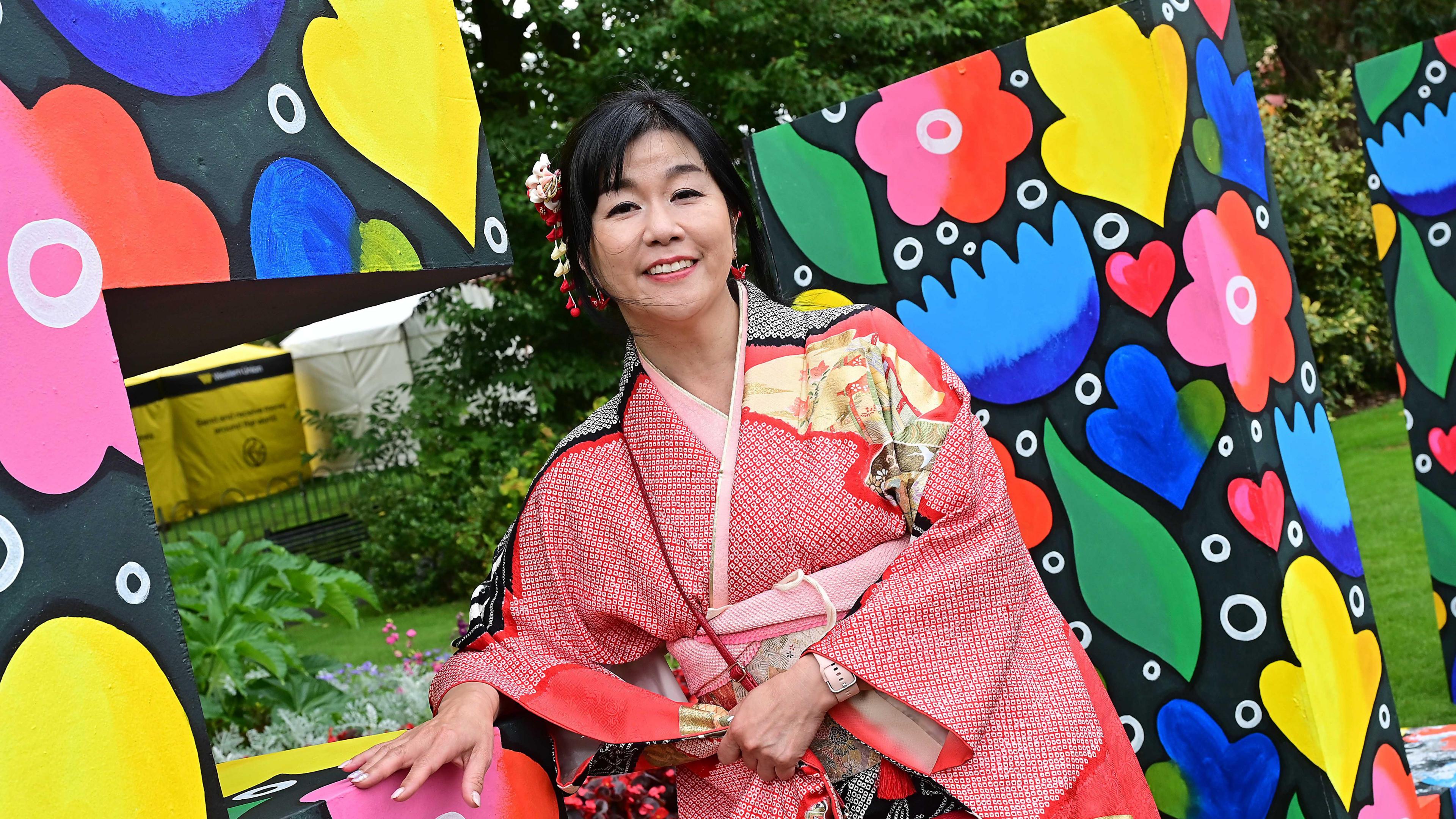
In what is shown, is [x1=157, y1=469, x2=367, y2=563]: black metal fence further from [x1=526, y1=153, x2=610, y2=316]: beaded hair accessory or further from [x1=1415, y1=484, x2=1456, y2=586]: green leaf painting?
[x1=1415, y1=484, x2=1456, y2=586]: green leaf painting

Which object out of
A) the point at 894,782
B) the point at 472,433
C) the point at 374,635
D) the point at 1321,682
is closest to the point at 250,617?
the point at 894,782

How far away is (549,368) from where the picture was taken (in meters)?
8.66

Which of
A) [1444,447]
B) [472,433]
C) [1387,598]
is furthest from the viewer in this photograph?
[472,433]

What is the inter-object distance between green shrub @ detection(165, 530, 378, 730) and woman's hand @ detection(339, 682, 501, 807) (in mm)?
1530

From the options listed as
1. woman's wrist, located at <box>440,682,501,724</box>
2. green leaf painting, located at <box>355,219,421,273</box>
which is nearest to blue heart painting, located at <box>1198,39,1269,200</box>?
green leaf painting, located at <box>355,219,421,273</box>

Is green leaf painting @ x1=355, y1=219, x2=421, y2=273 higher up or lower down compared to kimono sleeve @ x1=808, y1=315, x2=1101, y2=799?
higher up

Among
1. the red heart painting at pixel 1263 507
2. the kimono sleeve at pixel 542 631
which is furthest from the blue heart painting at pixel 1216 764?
the kimono sleeve at pixel 542 631

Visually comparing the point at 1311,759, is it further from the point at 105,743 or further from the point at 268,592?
the point at 268,592

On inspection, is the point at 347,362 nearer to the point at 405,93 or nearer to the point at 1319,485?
the point at 1319,485

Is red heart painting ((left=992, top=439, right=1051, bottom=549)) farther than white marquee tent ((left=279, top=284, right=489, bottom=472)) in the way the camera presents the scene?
No

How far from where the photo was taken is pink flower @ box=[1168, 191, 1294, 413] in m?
2.44

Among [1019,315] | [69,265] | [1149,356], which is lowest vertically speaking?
[1149,356]

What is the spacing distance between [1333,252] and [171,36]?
32.4ft

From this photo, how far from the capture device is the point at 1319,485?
102 inches
